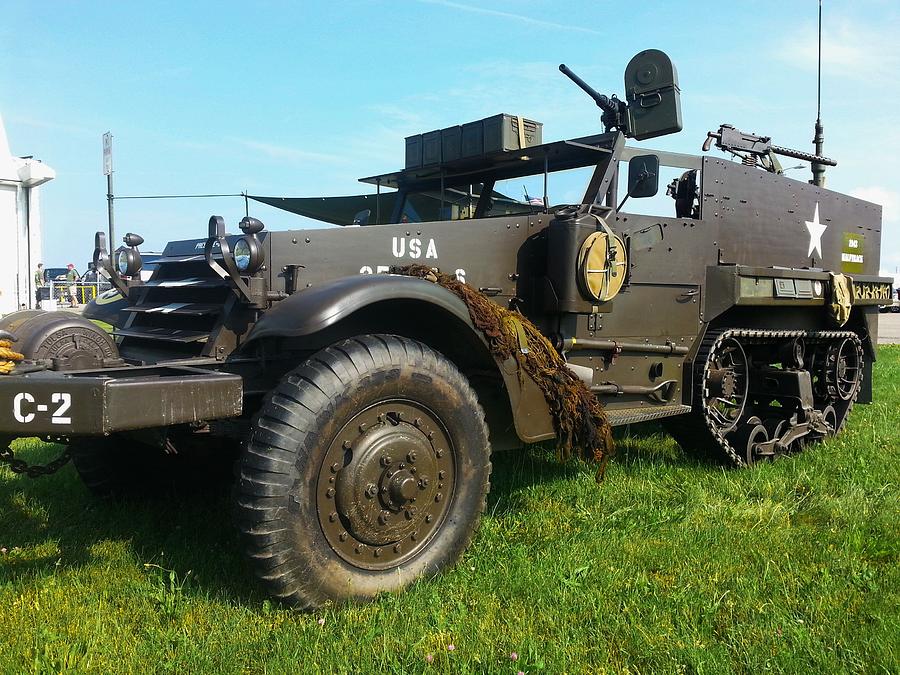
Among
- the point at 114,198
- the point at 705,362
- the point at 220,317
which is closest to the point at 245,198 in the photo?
the point at 220,317

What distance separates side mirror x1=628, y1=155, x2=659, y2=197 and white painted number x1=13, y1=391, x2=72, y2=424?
123 inches

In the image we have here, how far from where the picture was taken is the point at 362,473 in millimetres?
2988

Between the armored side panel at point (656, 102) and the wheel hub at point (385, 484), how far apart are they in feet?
8.24

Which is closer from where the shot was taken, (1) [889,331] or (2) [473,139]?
(2) [473,139]

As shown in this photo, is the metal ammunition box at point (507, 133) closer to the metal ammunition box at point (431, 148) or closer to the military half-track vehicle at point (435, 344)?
the military half-track vehicle at point (435, 344)

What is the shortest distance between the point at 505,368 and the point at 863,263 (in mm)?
4571

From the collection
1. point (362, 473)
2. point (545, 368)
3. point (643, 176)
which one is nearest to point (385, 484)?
point (362, 473)

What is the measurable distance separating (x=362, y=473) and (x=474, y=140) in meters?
2.56

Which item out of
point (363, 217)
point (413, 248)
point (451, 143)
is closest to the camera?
point (413, 248)

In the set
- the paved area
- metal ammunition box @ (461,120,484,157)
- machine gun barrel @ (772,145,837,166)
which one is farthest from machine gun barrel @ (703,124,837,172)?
the paved area

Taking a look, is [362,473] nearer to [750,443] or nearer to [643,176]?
[643,176]

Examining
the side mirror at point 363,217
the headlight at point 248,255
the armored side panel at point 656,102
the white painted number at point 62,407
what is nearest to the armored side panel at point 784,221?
the armored side panel at point 656,102

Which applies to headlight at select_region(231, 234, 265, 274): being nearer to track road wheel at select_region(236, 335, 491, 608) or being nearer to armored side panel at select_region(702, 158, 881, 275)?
track road wheel at select_region(236, 335, 491, 608)

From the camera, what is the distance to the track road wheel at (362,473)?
2770mm
